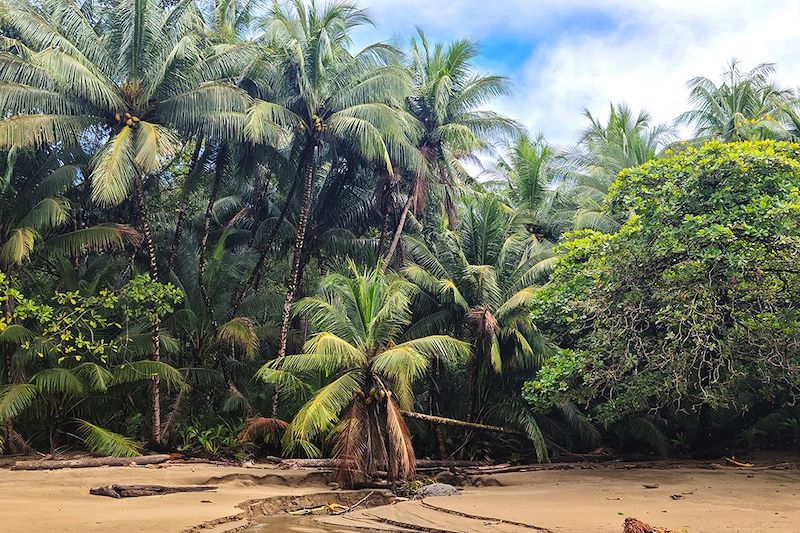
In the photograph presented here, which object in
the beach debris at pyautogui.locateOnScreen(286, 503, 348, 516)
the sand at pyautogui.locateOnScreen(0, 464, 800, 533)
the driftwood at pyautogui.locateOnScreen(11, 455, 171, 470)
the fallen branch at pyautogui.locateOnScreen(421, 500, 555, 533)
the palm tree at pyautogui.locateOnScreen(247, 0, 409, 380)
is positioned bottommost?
the beach debris at pyautogui.locateOnScreen(286, 503, 348, 516)

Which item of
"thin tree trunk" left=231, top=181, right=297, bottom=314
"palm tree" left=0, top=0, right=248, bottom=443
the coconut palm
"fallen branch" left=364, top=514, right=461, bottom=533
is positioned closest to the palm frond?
"palm tree" left=0, top=0, right=248, bottom=443

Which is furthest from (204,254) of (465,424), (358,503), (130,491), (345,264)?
(358,503)

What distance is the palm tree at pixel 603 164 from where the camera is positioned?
18.6m

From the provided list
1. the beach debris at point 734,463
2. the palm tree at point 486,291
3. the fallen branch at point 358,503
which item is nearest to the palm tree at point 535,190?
the palm tree at point 486,291

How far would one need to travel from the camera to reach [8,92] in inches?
555

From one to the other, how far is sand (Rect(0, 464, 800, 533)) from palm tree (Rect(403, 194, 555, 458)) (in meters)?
3.13

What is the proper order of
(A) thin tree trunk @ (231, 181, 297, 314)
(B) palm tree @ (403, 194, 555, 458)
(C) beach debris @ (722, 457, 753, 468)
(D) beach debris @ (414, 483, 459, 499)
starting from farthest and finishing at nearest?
(A) thin tree trunk @ (231, 181, 297, 314)
(B) palm tree @ (403, 194, 555, 458)
(C) beach debris @ (722, 457, 753, 468)
(D) beach debris @ (414, 483, 459, 499)

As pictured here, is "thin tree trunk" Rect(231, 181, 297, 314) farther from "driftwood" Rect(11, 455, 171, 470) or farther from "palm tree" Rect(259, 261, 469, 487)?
"driftwood" Rect(11, 455, 171, 470)

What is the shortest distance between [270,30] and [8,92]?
254 inches

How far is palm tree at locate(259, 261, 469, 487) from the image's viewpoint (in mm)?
13008

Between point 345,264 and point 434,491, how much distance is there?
9667mm

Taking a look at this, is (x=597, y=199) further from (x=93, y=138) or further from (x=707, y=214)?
(x=93, y=138)

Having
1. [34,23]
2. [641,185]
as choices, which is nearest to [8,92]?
[34,23]

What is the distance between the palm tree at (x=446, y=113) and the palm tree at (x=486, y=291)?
6.66 ft
